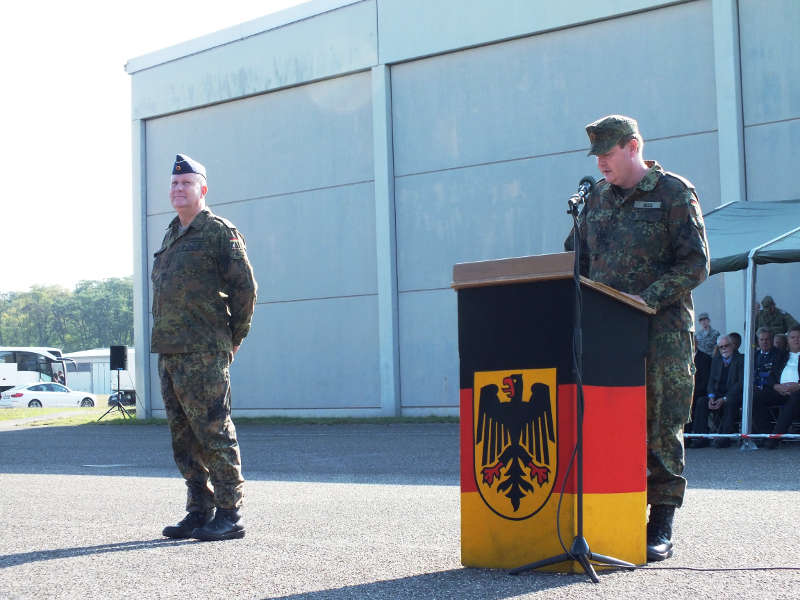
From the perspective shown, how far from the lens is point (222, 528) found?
5551 mm

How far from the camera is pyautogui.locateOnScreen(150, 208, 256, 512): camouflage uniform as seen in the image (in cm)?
561

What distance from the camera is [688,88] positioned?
18594 millimetres

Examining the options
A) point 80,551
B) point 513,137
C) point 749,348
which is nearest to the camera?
point 80,551

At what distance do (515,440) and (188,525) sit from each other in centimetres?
214

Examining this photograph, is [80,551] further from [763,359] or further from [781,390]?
[763,359]

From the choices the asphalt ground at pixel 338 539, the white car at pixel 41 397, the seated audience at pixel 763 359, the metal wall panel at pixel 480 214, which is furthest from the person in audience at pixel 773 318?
the white car at pixel 41 397

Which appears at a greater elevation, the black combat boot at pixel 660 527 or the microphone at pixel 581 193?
the microphone at pixel 581 193

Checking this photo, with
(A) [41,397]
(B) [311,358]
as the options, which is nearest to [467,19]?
(B) [311,358]

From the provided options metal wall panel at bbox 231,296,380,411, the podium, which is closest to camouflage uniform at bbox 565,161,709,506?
the podium

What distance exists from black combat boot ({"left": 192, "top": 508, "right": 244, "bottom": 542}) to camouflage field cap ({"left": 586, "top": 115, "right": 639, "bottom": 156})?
2.66 metres

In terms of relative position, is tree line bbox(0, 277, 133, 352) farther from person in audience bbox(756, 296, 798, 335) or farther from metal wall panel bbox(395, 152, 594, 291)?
person in audience bbox(756, 296, 798, 335)

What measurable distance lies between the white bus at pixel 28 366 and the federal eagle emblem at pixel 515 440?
51123 mm

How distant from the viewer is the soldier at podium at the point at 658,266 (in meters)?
4.63

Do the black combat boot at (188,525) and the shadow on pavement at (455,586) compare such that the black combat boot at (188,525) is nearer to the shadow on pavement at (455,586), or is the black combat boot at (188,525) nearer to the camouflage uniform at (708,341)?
the shadow on pavement at (455,586)
